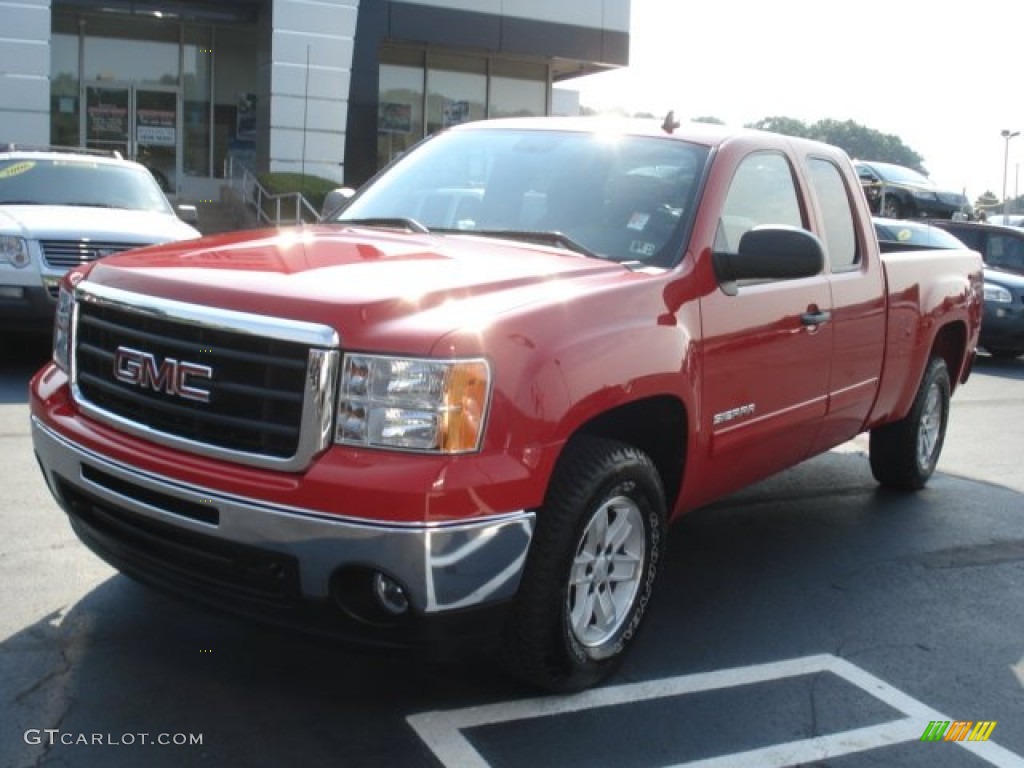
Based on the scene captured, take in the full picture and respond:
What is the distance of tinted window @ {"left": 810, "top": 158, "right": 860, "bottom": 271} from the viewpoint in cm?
551

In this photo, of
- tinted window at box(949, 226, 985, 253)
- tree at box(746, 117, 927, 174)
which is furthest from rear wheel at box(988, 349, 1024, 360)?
tree at box(746, 117, 927, 174)

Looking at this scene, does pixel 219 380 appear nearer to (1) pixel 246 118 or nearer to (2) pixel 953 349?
(2) pixel 953 349

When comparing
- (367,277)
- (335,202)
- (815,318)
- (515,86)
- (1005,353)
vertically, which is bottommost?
(1005,353)

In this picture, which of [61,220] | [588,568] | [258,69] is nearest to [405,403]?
[588,568]

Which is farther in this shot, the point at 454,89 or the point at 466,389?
the point at 454,89

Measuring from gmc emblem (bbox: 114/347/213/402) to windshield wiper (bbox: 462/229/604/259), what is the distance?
4.76ft

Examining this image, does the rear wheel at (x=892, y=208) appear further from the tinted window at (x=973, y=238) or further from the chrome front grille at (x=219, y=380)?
the chrome front grille at (x=219, y=380)

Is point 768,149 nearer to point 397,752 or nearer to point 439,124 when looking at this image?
point 397,752

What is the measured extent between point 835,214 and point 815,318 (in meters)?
0.88

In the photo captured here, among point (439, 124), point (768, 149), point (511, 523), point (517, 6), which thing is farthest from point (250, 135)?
point (511, 523)

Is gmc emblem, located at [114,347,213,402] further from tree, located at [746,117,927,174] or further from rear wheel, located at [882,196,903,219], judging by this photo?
tree, located at [746,117,927,174]

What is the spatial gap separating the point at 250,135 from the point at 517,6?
21.4 feet

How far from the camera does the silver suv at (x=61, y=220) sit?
904 cm

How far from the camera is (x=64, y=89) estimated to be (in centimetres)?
2497
